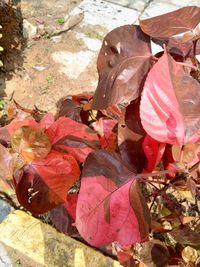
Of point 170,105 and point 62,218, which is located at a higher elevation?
point 170,105

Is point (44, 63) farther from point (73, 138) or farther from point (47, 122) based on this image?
point (73, 138)

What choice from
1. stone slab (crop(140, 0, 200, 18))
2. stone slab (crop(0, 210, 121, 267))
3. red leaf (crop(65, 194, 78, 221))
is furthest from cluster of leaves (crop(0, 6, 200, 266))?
stone slab (crop(140, 0, 200, 18))

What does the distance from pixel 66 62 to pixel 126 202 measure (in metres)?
1.95

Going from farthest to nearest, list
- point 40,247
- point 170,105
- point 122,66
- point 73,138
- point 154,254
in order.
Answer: point 40,247
point 154,254
point 73,138
point 122,66
point 170,105

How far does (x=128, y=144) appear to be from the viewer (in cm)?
98

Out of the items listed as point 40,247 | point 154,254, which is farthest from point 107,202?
point 40,247

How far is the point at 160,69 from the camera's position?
0.83 metres

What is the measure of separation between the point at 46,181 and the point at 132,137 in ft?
0.72

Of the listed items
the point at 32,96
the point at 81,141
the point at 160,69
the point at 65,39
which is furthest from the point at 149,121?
the point at 65,39

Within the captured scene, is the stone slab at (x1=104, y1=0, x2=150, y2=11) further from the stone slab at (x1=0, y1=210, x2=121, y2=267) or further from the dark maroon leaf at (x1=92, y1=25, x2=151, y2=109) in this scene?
the dark maroon leaf at (x1=92, y1=25, x2=151, y2=109)

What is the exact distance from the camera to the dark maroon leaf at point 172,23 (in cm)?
91

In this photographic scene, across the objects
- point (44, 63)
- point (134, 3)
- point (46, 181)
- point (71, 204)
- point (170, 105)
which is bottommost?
point (44, 63)

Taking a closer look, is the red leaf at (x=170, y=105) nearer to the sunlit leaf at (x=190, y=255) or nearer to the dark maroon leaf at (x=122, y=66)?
the dark maroon leaf at (x=122, y=66)

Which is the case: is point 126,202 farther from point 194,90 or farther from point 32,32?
point 32,32
